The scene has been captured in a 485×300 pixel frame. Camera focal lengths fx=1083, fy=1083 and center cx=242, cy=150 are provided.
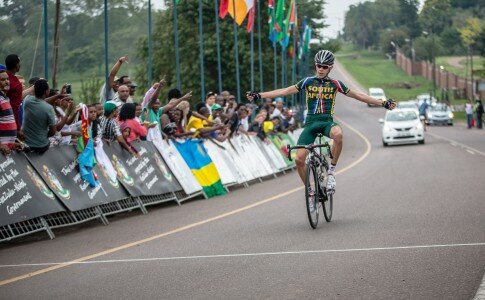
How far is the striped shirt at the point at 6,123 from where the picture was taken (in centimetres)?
1389

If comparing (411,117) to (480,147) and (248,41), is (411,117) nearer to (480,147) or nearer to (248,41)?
(480,147)

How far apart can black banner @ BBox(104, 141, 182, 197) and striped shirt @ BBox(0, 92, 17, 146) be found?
3161 mm

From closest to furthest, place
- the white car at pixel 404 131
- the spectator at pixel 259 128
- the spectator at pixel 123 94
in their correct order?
the spectator at pixel 123 94
the spectator at pixel 259 128
the white car at pixel 404 131

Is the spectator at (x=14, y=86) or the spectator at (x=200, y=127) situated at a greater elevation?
the spectator at (x=14, y=86)

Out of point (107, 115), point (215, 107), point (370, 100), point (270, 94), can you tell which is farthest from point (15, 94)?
point (215, 107)

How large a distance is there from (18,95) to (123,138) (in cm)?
321

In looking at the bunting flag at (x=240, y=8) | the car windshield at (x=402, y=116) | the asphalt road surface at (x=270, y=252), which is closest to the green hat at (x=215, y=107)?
the asphalt road surface at (x=270, y=252)

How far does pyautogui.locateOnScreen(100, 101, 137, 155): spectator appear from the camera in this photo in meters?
17.6

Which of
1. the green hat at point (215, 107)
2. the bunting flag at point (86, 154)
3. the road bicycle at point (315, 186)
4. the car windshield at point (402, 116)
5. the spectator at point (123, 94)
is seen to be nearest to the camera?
the road bicycle at point (315, 186)

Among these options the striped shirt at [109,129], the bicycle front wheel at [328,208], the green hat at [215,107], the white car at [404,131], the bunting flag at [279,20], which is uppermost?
the bunting flag at [279,20]

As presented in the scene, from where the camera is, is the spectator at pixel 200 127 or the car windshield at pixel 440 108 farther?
the car windshield at pixel 440 108

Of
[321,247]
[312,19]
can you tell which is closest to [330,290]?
[321,247]

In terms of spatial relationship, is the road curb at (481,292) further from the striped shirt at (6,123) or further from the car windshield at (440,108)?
the car windshield at (440,108)

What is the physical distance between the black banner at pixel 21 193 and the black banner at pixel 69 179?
0.20 meters
